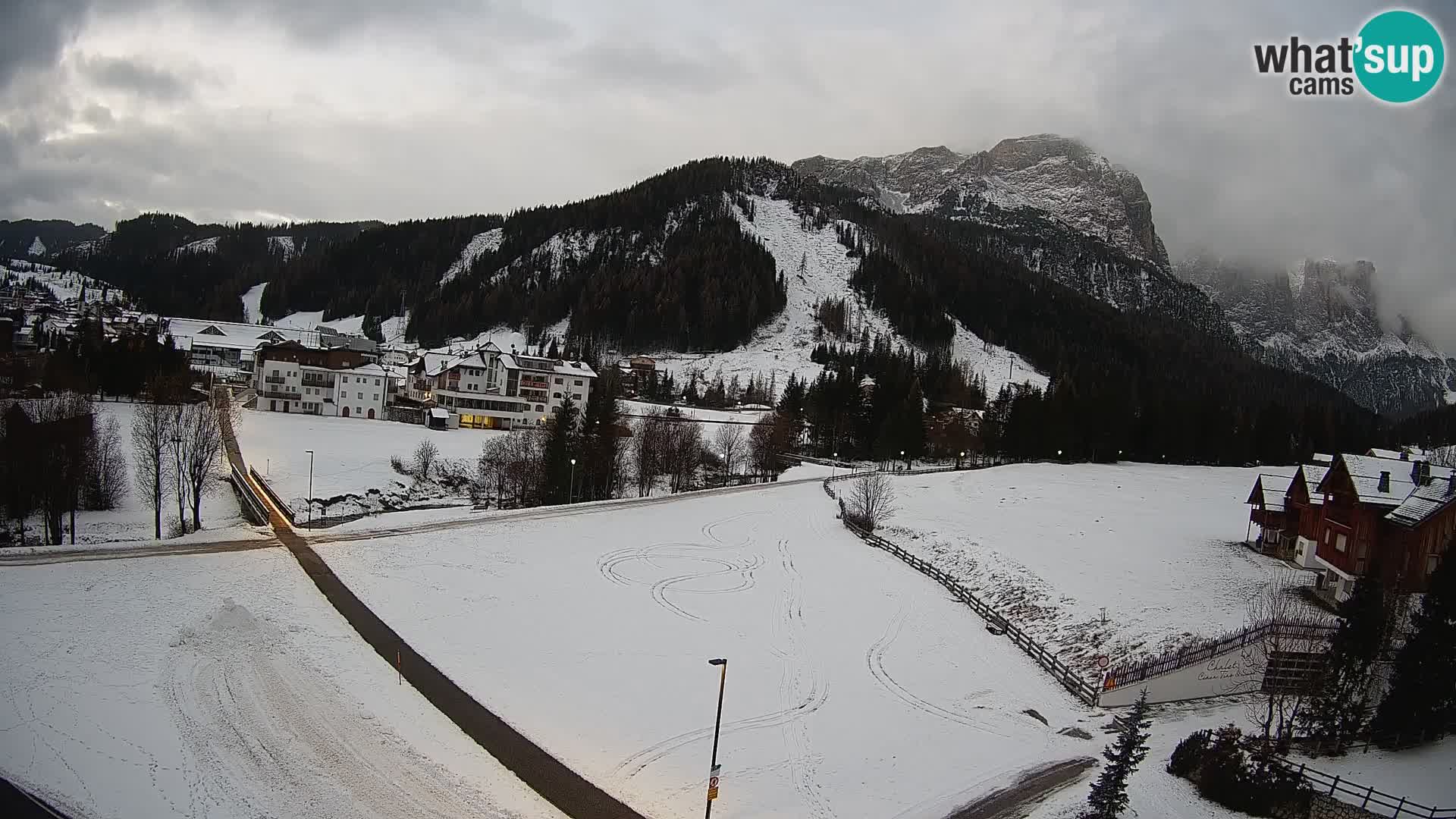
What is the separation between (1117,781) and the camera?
16.9 m

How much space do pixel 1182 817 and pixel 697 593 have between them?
2291 centimetres

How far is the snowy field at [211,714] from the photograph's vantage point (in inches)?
718

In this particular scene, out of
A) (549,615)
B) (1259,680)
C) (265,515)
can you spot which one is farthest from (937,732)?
(265,515)

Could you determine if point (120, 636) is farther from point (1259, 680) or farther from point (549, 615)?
point (1259, 680)

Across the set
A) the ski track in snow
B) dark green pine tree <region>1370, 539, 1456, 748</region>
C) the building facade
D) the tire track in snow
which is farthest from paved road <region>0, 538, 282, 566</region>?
the building facade

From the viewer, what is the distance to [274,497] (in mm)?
51125

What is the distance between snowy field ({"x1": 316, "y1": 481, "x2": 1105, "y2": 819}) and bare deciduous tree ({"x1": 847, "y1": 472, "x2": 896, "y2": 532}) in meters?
5.66

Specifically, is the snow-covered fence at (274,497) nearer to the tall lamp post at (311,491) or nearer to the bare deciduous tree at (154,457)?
the tall lamp post at (311,491)

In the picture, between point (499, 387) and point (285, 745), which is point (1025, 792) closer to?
point (285, 745)

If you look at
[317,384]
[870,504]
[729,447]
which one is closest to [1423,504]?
[870,504]

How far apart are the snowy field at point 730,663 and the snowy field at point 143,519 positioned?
7.68m

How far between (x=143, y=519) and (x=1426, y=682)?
63.6 m

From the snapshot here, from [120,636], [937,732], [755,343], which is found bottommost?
[937,732]

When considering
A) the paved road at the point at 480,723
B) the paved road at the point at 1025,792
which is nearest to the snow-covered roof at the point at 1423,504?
the paved road at the point at 1025,792
